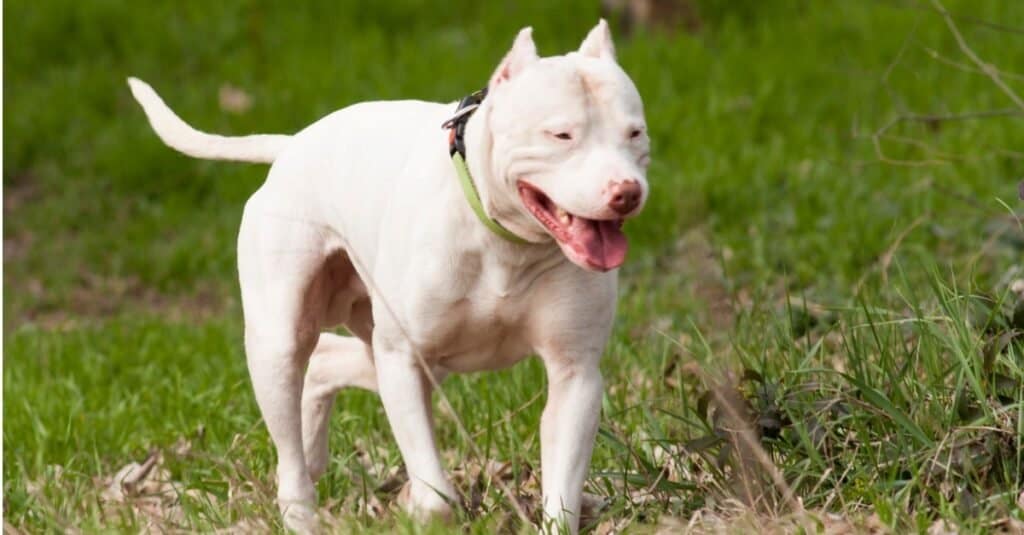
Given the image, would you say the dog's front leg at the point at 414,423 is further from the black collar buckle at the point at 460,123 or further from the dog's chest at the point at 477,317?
the black collar buckle at the point at 460,123

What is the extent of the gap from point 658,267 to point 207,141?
11.5 ft

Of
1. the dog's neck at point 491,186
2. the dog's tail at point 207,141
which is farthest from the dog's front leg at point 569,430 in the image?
the dog's tail at point 207,141

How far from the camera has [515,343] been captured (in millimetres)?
3918

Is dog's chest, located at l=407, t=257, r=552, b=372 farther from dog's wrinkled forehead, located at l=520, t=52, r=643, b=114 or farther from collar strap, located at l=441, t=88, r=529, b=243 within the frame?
dog's wrinkled forehead, located at l=520, t=52, r=643, b=114

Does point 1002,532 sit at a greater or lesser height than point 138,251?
greater

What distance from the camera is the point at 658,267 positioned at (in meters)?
7.99

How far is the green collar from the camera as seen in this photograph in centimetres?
366

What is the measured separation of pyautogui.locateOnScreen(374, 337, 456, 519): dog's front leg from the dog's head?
59 cm

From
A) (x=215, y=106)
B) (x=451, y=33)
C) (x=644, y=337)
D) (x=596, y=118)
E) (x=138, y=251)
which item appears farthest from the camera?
(x=451, y=33)

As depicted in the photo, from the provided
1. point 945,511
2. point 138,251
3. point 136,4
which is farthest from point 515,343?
point 136,4

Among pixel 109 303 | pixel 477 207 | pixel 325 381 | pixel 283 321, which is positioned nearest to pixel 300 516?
pixel 283 321

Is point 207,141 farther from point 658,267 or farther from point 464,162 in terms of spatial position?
point 658,267

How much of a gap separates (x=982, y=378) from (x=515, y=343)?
1051 millimetres

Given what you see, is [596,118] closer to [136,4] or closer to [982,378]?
[982,378]
